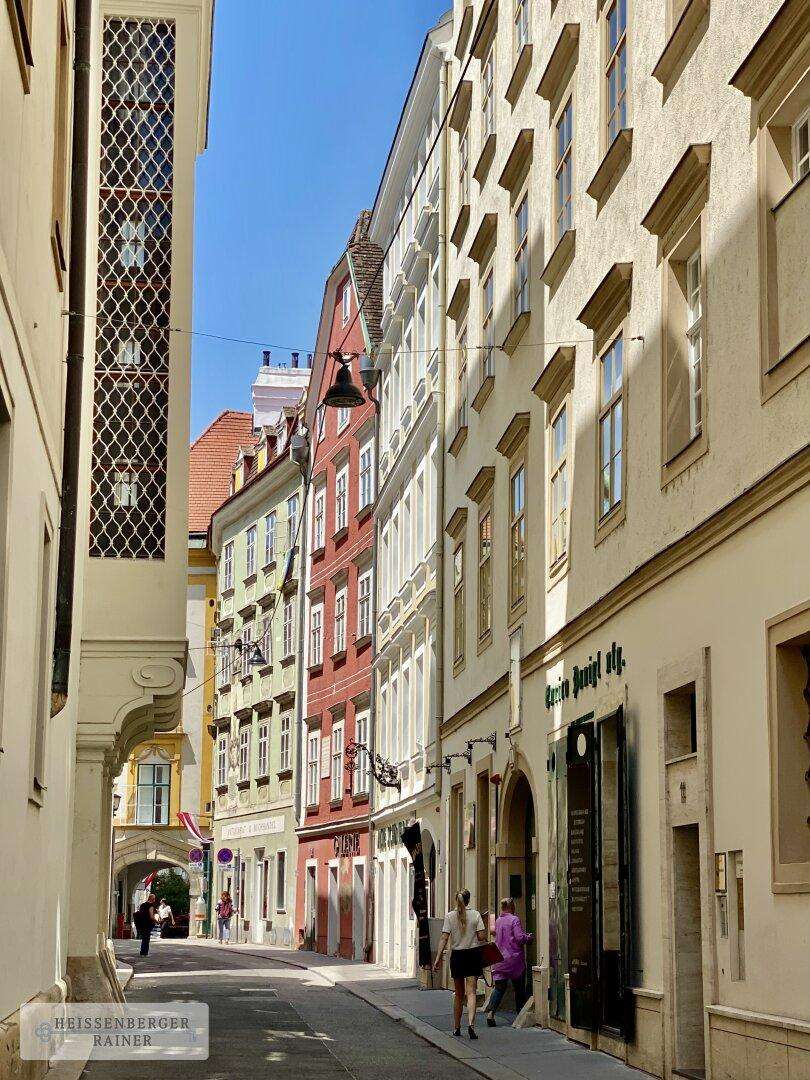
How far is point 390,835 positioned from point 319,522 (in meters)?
14.6

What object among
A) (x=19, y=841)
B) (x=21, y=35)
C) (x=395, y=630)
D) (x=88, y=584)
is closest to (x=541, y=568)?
(x=88, y=584)

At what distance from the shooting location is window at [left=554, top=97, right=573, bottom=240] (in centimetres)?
1945

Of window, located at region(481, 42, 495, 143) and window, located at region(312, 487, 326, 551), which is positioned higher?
window, located at region(481, 42, 495, 143)

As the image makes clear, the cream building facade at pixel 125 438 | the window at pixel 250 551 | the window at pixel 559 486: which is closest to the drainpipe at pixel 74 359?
the cream building facade at pixel 125 438

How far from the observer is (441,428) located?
98.0ft

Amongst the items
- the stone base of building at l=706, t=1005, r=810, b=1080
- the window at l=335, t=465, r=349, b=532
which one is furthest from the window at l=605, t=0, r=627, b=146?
the window at l=335, t=465, r=349, b=532

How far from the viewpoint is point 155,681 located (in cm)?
1744

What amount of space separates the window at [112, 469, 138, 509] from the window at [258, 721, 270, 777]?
37.2 m

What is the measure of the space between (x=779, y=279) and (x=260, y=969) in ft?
89.5

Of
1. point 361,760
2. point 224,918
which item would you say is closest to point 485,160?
point 361,760

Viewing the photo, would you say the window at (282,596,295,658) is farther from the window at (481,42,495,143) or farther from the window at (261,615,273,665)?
the window at (481,42,495,143)

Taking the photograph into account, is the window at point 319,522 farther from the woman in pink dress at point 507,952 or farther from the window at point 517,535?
the woman in pink dress at point 507,952

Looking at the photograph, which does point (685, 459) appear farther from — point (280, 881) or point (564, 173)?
point (280, 881)

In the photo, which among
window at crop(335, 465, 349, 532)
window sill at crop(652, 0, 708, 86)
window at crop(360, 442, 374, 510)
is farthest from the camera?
window at crop(335, 465, 349, 532)
